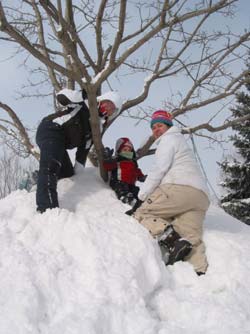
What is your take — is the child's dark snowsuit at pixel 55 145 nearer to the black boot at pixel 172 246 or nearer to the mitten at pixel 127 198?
the mitten at pixel 127 198

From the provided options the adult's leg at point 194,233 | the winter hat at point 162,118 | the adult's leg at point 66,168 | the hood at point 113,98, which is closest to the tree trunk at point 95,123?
the adult's leg at point 66,168

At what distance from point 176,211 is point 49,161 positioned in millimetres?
1435

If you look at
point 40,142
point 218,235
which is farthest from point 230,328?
point 40,142

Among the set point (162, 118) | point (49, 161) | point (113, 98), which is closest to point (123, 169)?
point (113, 98)

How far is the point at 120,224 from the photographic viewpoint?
3.87 metres

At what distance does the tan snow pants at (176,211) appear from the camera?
391 cm

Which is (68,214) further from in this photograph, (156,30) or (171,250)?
(156,30)

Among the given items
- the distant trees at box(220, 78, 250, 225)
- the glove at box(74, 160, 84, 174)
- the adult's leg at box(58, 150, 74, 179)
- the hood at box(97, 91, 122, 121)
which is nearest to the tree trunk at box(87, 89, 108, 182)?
the glove at box(74, 160, 84, 174)

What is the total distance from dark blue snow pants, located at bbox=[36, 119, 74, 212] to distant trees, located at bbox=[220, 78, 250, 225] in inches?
450

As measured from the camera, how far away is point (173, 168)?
412 cm

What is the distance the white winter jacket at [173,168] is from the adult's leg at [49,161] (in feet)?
3.02

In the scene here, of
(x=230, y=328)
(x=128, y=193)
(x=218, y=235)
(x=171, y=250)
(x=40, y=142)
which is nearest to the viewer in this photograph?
(x=230, y=328)

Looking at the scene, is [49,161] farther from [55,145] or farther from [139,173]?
[139,173]

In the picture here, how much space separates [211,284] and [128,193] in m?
1.79
